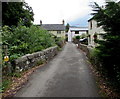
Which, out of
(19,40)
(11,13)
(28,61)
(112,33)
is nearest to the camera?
(112,33)

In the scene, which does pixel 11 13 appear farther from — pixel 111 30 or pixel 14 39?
pixel 111 30

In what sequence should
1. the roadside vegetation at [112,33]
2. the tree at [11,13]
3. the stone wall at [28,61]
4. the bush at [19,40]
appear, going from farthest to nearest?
the tree at [11,13]
the bush at [19,40]
the stone wall at [28,61]
the roadside vegetation at [112,33]

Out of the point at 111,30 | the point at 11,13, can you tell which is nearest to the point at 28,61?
the point at 111,30

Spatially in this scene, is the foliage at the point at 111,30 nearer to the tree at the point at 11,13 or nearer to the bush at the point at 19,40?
the bush at the point at 19,40

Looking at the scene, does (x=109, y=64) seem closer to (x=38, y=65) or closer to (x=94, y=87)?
(x=94, y=87)

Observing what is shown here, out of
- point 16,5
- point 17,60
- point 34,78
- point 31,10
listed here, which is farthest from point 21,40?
point 31,10

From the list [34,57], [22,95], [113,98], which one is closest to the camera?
[113,98]

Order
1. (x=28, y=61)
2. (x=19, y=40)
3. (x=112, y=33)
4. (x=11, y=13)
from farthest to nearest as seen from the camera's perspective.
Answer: (x=11, y=13) < (x=19, y=40) < (x=28, y=61) < (x=112, y=33)

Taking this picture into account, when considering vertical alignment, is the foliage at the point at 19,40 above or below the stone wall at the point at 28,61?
above

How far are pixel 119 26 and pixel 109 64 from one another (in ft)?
4.87

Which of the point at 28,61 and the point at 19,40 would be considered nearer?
the point at 28,61

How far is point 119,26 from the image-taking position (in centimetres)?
392

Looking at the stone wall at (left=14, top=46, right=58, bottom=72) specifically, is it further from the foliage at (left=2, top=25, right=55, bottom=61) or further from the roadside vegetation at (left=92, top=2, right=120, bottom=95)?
the roadside vegetation at (left=92, top=2, right=120, bottom=95)

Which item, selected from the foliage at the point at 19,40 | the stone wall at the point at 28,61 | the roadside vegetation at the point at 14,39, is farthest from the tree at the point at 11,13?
the stone wall at the point at 28,61
